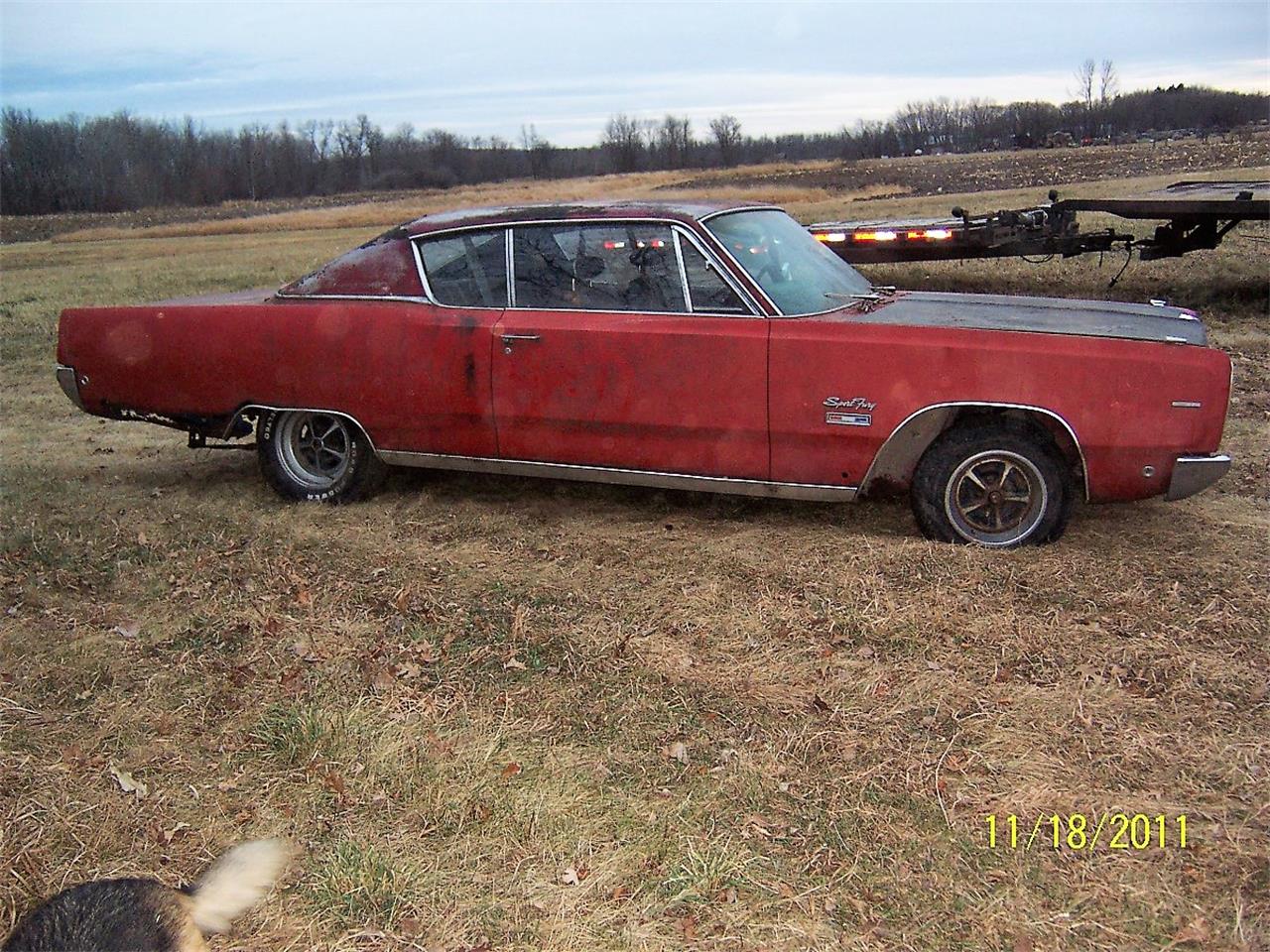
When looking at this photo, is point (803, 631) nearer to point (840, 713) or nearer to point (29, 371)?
point (840, 713)

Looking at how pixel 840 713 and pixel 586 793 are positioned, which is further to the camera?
pixel 840 713

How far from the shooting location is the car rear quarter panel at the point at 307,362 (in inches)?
198

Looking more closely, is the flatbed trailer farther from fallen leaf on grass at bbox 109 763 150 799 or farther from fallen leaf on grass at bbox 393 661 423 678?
fallen leaf on grass at bbox 109 763 150 799

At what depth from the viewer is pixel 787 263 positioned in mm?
5000

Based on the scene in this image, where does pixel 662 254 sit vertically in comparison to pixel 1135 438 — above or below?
above

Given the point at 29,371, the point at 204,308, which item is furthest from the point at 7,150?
the point at 204,308

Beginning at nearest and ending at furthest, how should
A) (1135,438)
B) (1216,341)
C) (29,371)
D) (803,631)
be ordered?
(803,631)
(1135,438)
(1216,341)
(29,371)

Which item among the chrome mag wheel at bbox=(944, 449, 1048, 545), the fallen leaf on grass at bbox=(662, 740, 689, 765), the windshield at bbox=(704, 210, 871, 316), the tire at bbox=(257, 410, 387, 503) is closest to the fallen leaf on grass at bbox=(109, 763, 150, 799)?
the fallen leaf on grass at bbox=(662, 740, 689, 765)

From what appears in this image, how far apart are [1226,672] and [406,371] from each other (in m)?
3.61

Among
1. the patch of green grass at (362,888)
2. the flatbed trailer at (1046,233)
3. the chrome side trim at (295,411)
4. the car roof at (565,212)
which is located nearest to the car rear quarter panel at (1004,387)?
the car roof at (565,212)

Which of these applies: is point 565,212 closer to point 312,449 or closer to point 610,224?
point 610,224

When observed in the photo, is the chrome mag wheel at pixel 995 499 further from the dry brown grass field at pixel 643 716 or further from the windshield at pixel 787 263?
the windshield at pixel 787 263

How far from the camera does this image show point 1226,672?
11.5 feet
